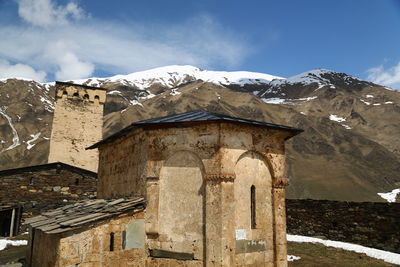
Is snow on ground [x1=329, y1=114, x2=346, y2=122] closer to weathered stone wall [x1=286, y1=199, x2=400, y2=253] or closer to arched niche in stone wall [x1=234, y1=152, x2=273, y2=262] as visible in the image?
weathered stone wall [x1=286, y1=199, x2=400, y2=253]

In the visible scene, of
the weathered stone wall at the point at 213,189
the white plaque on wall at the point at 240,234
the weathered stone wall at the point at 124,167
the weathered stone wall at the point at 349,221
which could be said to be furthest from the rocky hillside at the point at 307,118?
the white plaque on wall at the point at 240,234

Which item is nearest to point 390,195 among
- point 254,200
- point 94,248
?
point 254,200

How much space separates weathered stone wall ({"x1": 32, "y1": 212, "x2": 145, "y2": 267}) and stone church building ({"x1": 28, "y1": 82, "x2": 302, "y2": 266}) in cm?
2

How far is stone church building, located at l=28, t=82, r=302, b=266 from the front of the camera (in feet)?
24.4

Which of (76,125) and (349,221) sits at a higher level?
(76,125)

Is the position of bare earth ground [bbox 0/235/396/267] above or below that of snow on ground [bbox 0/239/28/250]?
below

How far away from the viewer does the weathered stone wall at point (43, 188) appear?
18.4 meters

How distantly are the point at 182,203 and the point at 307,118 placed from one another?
76.0 meters

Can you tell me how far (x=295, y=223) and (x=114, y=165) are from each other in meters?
12.3

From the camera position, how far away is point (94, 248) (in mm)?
7207

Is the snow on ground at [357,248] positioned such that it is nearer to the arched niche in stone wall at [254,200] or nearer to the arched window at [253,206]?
the arched niche in stone wall at [254,200]

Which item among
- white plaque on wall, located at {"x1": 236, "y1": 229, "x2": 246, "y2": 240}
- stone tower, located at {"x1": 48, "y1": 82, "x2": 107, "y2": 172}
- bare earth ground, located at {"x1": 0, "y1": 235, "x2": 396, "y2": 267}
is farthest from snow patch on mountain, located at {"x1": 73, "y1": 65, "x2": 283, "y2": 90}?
white plaque on wall, located at {"x1": 236, "y1": 229, "x2": 246, "y2": 240}

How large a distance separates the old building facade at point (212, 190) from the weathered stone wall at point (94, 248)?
1.57 feet

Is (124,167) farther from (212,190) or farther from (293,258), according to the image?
(293,258)
